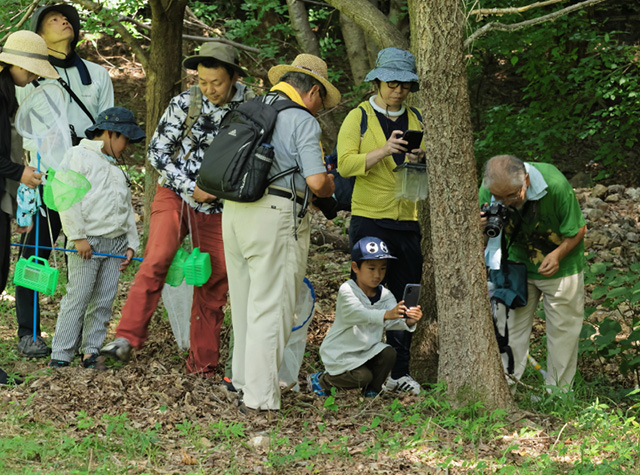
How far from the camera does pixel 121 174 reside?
5.33 m

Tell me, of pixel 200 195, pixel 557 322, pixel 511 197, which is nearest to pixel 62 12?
pixel 200 195

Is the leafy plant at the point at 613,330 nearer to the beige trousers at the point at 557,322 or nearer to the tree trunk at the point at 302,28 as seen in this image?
the beige trousers at the point at 557,322

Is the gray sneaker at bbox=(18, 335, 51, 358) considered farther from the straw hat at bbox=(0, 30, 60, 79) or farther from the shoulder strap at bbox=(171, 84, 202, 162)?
the straw hat at bbox=(0, 30, 60, 79)

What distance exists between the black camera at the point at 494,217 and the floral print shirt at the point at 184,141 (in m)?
1.72

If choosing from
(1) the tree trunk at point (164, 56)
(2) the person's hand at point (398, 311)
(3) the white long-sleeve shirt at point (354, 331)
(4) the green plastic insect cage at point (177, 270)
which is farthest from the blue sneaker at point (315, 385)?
(1) the tree trunk at point (164, 56)

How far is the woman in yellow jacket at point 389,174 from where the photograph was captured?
4934 mm

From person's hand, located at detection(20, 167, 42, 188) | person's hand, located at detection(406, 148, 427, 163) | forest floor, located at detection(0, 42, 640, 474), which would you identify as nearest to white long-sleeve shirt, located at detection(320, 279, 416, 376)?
forest floor, located at detection(0, 42, 640, 474)

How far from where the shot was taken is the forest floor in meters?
3.81

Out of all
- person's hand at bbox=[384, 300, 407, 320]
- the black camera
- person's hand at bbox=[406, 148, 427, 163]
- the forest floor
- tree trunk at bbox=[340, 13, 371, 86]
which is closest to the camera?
the forest floor

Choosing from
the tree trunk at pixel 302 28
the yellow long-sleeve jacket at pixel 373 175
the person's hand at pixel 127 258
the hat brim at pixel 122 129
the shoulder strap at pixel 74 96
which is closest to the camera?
the yellow long-sleeve jacket at pixel 373 175

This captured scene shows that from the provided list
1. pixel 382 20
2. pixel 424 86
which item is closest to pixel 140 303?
pixel 424 86

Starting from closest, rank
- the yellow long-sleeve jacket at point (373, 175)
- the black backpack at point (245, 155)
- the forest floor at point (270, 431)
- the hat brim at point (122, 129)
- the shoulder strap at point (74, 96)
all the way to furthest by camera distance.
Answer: the forest floor at point (270, 431) → the black backpack at point (245, 155) → the yellow long-sleeve jacket at point (373, 175) → the hat brim at point (122, 129) → the shoulder strap at point (74, 96)

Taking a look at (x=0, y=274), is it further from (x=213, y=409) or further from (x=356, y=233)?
(x=356, y=233)

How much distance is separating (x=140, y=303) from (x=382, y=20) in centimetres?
265
